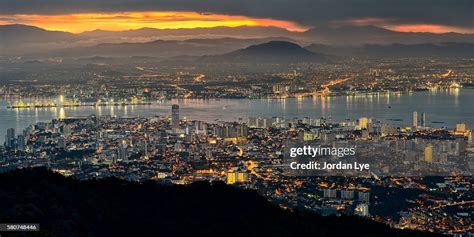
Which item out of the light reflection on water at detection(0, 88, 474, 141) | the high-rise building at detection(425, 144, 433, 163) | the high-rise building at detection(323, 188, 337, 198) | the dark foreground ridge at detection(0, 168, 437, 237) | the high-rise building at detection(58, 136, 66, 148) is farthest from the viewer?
the light reflection on water at detection(0, 88, 474, 141)

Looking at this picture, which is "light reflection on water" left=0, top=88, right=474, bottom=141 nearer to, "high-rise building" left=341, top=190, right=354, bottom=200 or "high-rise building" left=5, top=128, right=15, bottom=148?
"high-rise building" left=5, top=128, right=15, bottom=148

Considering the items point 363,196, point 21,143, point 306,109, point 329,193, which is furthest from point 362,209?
point 306,109

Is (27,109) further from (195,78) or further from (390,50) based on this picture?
(390,50)

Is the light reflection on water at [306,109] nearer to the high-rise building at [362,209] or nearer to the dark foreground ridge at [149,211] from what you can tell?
the high-rise building at [362,209]

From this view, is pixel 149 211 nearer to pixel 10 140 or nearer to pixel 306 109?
pixel 10 140

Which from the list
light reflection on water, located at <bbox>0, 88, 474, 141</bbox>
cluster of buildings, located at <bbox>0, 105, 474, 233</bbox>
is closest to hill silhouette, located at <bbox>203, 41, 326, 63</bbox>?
light reflection on water, located at <bbox>0, 88, 474, 141</bbox>

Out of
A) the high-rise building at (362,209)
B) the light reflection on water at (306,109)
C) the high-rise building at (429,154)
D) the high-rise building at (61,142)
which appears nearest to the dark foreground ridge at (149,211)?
the high-rise building at (362,209)
